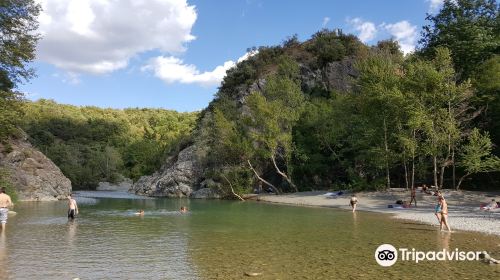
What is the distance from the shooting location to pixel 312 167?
6059 cm

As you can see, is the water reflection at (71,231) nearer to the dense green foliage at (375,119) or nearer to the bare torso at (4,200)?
the bare torso at (4,200)

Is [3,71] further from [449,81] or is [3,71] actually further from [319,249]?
[449,81]

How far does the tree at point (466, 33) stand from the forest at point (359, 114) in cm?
15

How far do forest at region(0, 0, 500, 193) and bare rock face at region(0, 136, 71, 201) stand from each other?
12.2 feet

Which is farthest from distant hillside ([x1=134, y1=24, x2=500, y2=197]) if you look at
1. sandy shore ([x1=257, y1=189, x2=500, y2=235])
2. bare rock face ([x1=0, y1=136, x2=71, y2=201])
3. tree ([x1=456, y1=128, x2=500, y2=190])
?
bare rock face ([x1=0, y1=136, x2=71, y2=201])

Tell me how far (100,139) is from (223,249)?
4727 inches

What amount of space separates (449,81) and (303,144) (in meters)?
22.7

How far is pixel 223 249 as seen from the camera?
1788 centimetres

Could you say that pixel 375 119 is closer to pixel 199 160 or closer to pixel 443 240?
pixel 443 240

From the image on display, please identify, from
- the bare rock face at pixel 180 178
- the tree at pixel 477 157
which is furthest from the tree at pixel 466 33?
the bare rock face at pixel 180 178

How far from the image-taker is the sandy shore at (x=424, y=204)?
26.4 m

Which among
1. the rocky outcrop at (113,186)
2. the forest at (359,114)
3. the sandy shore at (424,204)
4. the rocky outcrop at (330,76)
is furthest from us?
the rocky outcrop at (113,186)

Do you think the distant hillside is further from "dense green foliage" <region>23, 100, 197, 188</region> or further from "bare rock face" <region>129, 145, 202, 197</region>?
"dense green foliage" <region>23, 100, 197, 188</region>

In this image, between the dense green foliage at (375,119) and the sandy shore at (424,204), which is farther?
the dense green foliage at (375,119)
